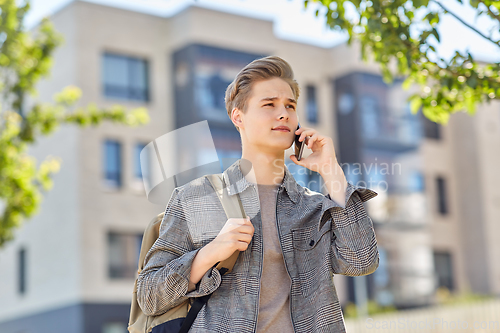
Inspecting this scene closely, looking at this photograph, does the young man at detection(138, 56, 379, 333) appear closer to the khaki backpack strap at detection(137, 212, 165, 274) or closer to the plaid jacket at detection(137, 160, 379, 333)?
the plaid jacket at detection(137, 160, 379, 333)

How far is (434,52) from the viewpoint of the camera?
4949 millimetres

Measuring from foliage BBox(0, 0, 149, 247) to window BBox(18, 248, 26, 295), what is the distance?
12658 mm

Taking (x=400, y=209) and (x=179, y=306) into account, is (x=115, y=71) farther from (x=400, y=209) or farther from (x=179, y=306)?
(x=179, y=306)

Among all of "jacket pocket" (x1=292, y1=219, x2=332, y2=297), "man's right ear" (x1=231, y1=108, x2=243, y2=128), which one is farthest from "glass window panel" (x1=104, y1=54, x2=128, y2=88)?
"jacket pocket" (x1=292, y1=219, x2=332, y2=297)

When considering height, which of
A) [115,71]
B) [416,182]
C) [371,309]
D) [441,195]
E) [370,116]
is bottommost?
[371,309]

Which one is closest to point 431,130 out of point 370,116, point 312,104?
point 370,116

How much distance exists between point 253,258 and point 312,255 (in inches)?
10.8

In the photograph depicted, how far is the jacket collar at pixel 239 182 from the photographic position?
3189mm

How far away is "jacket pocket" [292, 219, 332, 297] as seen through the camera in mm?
3000

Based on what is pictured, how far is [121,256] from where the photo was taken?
22328mm

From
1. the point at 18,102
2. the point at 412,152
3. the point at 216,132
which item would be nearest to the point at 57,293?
the point at 216,132

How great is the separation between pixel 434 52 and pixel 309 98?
23.0m

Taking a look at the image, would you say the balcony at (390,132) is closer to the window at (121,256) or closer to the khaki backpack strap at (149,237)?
the window at (121,256)

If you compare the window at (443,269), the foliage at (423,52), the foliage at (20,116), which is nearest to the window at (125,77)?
the foliage at (20,116)
